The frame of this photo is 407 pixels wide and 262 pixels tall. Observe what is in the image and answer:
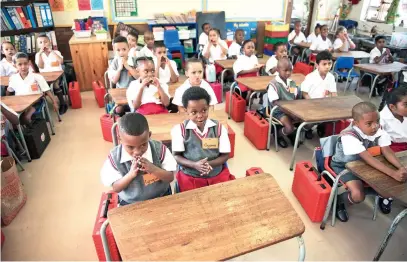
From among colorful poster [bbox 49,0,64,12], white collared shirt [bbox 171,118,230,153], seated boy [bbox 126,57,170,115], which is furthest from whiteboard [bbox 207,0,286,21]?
white collared shirt [bbox 171,118,230,153]

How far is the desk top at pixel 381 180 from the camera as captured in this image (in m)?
1.51

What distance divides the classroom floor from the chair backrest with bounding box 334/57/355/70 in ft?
6.81

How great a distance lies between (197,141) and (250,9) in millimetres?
5871

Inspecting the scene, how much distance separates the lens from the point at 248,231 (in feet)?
3.79

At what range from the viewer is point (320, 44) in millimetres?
5820

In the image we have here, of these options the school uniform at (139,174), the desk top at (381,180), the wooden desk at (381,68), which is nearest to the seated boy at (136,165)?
the school uniform at (139,174)

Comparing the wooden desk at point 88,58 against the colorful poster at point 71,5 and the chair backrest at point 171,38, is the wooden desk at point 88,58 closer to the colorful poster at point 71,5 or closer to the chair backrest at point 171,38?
the colorful poster at point 71,5

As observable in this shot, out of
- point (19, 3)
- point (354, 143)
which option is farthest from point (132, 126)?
point (19, 3)

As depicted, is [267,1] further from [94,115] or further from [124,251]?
[124,251]

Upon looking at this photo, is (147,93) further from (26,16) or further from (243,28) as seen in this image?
(243,28)

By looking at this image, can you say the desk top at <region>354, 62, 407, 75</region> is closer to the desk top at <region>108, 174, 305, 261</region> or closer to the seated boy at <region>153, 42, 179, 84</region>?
the seated boy at <region>153, 42, 179, 84</region>

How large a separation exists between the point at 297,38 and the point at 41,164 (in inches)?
222

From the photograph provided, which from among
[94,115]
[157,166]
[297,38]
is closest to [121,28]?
[94,115]

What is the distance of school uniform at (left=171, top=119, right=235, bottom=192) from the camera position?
180 cm
